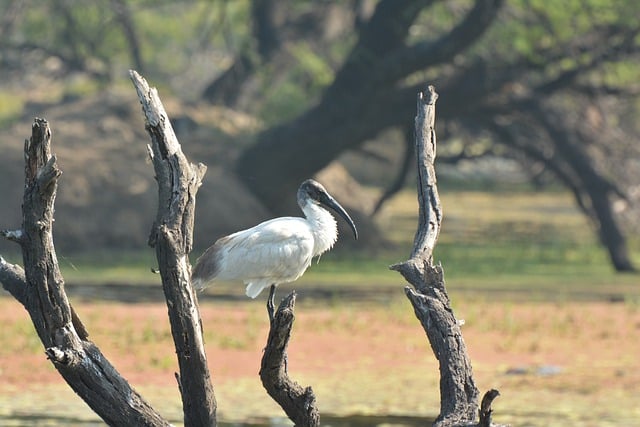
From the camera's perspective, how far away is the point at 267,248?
9336mm

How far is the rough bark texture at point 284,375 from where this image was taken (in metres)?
6.61

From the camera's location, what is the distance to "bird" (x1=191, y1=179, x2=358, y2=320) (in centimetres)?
917

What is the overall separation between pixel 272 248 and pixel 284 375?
2.43 m

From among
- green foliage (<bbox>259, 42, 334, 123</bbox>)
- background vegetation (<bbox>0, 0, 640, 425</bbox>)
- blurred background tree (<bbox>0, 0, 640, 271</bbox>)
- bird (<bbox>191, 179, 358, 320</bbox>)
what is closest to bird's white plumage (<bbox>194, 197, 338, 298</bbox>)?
bird (<bbox>191, 179, 358, 320</bbox>)

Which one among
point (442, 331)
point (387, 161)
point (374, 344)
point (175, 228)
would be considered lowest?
point (442, 331)

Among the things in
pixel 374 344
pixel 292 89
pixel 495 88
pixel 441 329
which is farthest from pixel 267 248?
pixel 292 89

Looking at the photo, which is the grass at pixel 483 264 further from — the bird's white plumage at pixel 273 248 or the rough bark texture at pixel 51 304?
the rough bark texture at pixel 51 304

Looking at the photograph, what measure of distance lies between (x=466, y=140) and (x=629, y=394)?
15.6 m

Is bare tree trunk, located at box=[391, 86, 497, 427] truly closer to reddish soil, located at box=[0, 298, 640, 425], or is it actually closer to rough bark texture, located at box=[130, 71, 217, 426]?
rough bark texture, located at box=[130, 71, 217, 426]

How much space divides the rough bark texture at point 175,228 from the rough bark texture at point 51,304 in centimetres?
33

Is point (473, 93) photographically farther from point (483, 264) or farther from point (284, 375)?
point (284, 375)

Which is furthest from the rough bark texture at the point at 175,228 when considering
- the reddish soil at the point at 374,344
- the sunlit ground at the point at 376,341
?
the reddish soil at the point at 374,344

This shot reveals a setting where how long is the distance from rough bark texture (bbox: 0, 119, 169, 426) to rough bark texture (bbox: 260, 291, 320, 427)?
21.6 inches

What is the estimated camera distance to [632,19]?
67.4 ft
